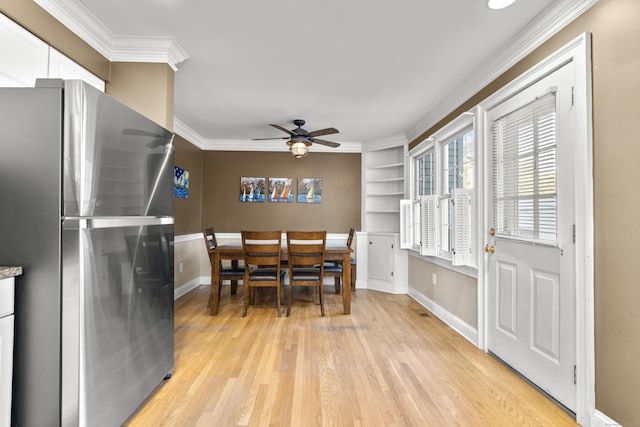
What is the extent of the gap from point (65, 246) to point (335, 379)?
1761 mm

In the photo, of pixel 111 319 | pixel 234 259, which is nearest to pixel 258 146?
pixel 234 259

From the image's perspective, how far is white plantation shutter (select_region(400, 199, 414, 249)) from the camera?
174 inches

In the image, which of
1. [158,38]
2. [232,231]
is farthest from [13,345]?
[232,231]

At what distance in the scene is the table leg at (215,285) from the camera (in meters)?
3.73

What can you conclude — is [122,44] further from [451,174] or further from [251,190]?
[251,190]

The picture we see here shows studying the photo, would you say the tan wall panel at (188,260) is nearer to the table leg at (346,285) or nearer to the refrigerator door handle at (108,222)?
the table leg at (346,285)

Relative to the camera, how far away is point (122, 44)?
7.92 ft

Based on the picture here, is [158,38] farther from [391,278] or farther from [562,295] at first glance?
[391,278]

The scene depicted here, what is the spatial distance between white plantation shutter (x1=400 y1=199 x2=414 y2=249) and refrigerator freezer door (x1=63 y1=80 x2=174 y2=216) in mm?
3256

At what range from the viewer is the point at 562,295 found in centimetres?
189

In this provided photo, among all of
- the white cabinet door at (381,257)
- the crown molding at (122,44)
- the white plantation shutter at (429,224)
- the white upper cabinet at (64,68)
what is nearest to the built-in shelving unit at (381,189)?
the white cabinet door at (381,257)

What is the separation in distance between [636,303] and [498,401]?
944 mm

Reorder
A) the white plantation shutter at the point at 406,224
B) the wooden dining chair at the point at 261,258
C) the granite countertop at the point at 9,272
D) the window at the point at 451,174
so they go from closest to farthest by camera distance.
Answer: the granite countertop at the point at 9,272 → the window at the point at 451,174 → the wooden dining chair at the point at 261,258 → the white plantation shutter at the point at 406,224

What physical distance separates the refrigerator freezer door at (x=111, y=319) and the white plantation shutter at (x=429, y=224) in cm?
274
